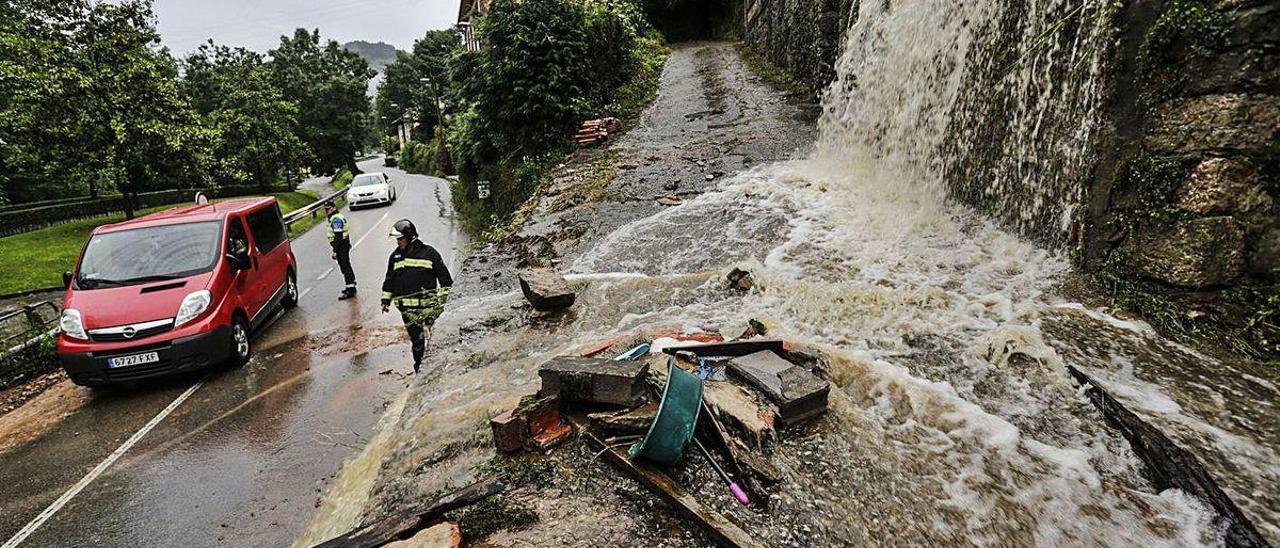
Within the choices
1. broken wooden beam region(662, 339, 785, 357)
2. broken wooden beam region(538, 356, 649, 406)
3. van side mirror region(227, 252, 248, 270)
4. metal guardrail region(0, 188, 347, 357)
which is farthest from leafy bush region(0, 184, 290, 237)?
broken wooden beam region(662, 339, 785, 357)

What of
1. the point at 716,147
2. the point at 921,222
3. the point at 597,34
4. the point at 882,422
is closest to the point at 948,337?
the point at 882,422

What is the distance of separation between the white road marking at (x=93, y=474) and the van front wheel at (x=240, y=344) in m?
0.59

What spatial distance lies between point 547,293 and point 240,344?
4795 mm

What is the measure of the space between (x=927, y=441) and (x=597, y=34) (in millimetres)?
15912

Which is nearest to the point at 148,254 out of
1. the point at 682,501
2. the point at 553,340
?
the point at 553,340

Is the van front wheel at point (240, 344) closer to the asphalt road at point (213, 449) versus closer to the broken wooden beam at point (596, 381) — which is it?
the asphalt road at point (213, 449)

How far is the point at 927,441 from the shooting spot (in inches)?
139

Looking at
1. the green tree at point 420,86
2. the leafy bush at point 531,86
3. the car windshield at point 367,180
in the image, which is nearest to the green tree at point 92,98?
the car windshield at point 367,180

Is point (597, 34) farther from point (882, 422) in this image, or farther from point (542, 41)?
point (882, 422)

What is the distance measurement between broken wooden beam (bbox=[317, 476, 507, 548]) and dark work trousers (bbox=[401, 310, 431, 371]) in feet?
12.3

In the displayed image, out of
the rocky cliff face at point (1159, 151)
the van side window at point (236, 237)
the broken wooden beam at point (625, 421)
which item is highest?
the rocky cliff face at point (1159, 151)

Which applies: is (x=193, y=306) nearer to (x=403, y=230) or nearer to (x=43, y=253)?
(x=403, y=230)

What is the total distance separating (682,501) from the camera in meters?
2.92

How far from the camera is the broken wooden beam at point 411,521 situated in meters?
2.87
